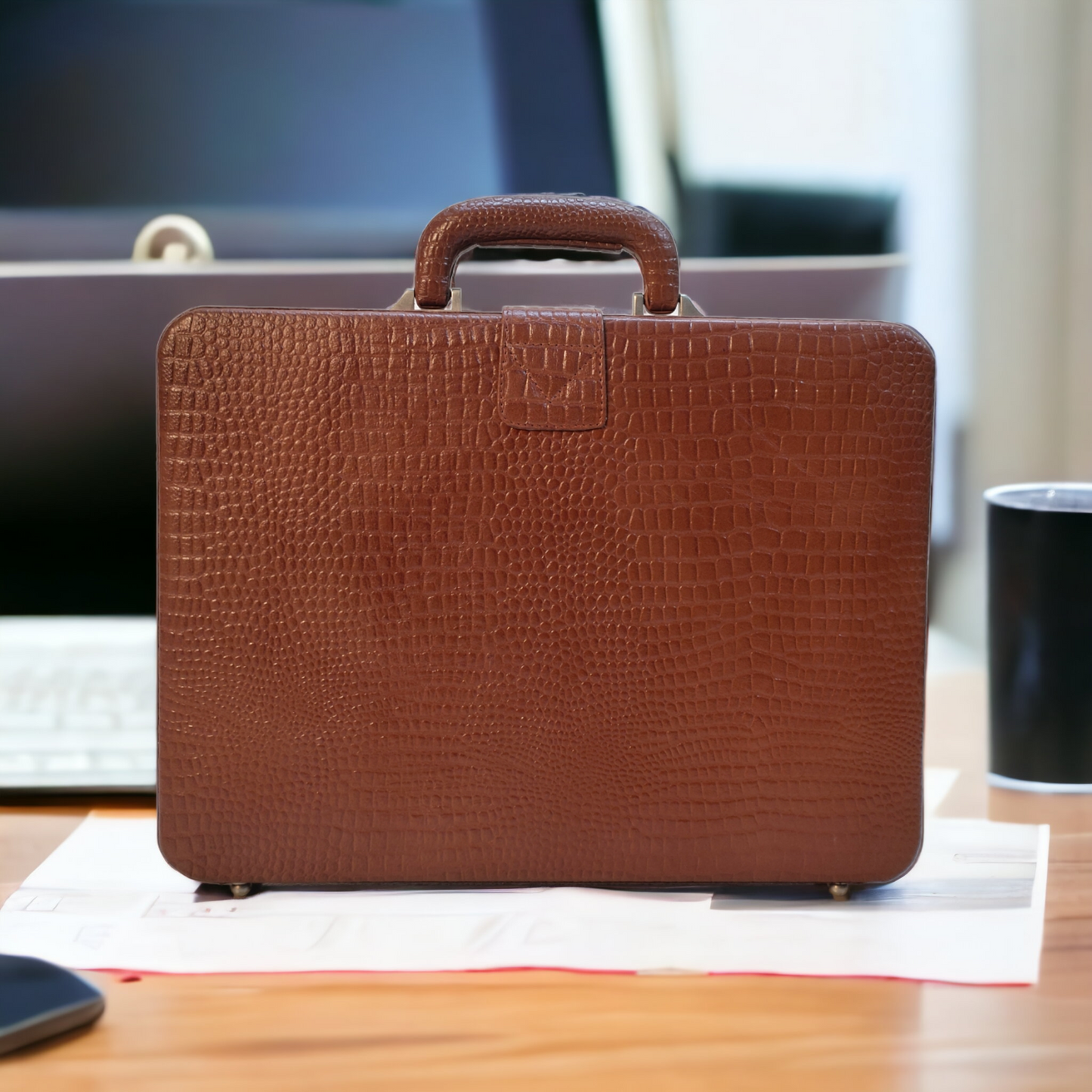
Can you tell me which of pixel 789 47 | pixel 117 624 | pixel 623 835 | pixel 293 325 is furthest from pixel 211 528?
pixel 789 47

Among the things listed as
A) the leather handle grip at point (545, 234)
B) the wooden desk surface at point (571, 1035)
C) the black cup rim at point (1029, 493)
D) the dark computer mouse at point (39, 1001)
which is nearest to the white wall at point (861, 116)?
the black cup rim at point (1029, 493)

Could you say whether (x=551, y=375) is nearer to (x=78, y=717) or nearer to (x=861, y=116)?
(x=78, y=717)

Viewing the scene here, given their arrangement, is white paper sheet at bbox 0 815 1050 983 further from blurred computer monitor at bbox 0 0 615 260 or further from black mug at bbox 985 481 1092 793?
blurred computer monitor at bbox 0 0 615 260

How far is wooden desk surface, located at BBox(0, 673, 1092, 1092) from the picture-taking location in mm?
334

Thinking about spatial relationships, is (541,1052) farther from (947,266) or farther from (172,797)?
(947,266)

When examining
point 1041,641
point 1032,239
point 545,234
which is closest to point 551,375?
point 545,234

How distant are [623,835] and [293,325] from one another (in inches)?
9.8

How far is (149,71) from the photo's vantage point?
4.04ft

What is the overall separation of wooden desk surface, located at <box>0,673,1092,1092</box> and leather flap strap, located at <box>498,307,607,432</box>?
209 millimetres

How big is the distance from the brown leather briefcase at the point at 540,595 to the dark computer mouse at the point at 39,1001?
0.09 metres

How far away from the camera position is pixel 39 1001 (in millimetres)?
352

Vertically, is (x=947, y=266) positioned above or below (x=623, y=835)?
above

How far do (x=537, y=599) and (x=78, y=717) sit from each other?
0.33 metres

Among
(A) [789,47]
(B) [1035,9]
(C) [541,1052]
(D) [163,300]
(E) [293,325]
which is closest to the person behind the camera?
(C) [541,1052]
